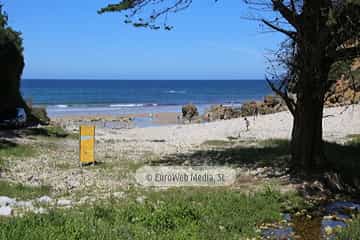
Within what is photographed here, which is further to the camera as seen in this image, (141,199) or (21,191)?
(21,191)

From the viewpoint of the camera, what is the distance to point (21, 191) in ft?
29.5

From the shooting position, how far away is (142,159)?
44.8 feet

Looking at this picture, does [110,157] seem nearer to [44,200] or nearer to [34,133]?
[34,133]

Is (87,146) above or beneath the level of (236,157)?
above

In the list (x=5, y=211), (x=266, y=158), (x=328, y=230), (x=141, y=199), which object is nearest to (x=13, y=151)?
(x=266, y=158)

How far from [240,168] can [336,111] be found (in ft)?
61.5

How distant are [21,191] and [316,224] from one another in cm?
527

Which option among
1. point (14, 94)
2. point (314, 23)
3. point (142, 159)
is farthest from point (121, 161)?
point (14, 94)

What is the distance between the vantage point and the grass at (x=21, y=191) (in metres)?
8.62

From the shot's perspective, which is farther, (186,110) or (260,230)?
(186,110)

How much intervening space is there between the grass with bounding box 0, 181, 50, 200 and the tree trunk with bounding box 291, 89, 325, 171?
5.17m

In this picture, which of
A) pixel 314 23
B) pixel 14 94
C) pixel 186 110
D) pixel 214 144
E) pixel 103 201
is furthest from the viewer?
pixel 186 110

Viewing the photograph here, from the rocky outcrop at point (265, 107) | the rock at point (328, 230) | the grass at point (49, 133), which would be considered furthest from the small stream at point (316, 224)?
the rocky outcrop at point (265, 107)

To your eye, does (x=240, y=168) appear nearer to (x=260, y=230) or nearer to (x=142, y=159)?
(x=142, y=159)
